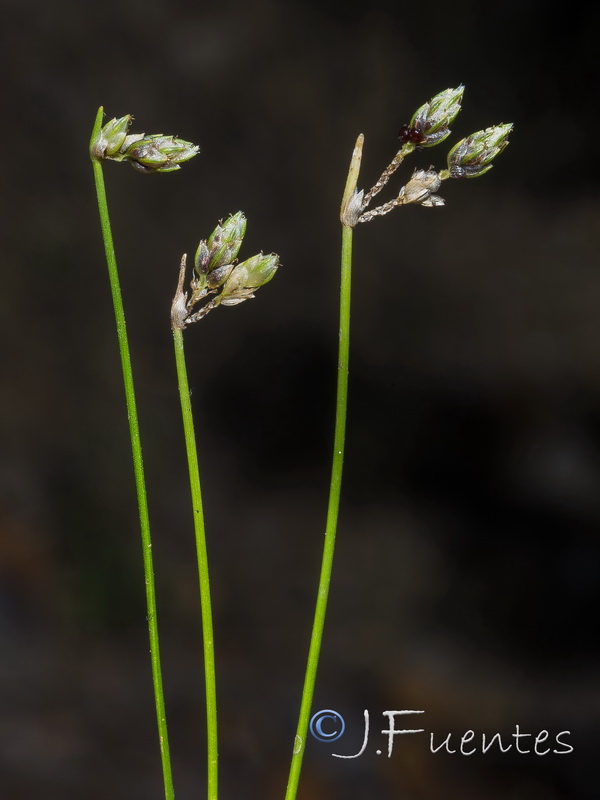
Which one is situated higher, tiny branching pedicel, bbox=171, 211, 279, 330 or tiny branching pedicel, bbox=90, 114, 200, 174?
tiny branching pedicel, bbox=90, 114, 200, 174

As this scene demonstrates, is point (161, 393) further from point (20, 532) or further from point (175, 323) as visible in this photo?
point (175, 323)

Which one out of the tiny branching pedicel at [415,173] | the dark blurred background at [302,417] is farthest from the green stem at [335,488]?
the dark blurred background at [302,417]

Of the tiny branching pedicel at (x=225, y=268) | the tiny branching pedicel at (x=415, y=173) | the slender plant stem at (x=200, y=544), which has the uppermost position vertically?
the tiny branching pedicel at (x=415, y=173)

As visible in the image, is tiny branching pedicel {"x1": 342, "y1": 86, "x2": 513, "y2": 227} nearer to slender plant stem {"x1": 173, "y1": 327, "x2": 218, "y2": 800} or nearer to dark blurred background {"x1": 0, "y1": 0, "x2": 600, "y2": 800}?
slender plant stem {"x1": 173, "y1": 327, "x2": 218, "y2": 800}

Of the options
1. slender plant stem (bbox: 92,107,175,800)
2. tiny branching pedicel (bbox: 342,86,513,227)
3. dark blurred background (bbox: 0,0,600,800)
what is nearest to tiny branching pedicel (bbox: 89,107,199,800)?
slender plant stem (bbox: 92,107,175,800)

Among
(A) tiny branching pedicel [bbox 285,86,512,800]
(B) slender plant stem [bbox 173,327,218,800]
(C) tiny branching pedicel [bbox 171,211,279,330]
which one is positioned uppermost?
(A) tiny branching pedicel [bbox 285,86,512,800]

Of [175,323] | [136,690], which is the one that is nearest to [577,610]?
[136,690]

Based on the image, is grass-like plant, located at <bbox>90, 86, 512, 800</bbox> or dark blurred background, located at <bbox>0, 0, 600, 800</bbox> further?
dark blurred background, located at <bbox>0, 0, 600, 800</bbox>

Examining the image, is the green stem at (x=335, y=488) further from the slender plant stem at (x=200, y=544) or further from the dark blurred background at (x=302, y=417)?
the dark blurred background at (x=302, y=417)
